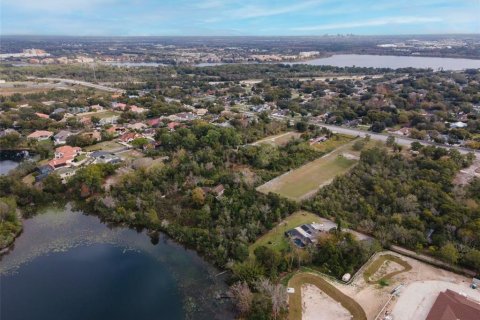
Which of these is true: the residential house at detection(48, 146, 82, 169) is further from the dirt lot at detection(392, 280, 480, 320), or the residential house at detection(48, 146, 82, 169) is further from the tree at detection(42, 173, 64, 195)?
the dirt lot at detection(392, 280, 480, 320)

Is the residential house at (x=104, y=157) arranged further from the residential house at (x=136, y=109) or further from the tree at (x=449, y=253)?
the tree at (x=449, y=253)

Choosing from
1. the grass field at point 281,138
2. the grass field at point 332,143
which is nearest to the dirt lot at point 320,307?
the grass field at point 332,143

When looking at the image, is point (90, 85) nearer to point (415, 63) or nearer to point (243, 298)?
point (243, 298)

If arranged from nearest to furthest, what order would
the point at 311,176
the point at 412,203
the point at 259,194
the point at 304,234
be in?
1. the point at 304,234
2. the point at 412,203
3. the point at 259,194
4. the point at 311,176

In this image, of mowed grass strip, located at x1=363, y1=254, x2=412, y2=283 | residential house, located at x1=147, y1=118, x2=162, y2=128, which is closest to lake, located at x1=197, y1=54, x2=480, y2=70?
residential house, located at x1=147, y1=118, x2=162, y2=128

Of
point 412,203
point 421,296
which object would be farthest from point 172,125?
point 421,296

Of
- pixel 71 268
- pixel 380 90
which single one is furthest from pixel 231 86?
pixel 71 268
